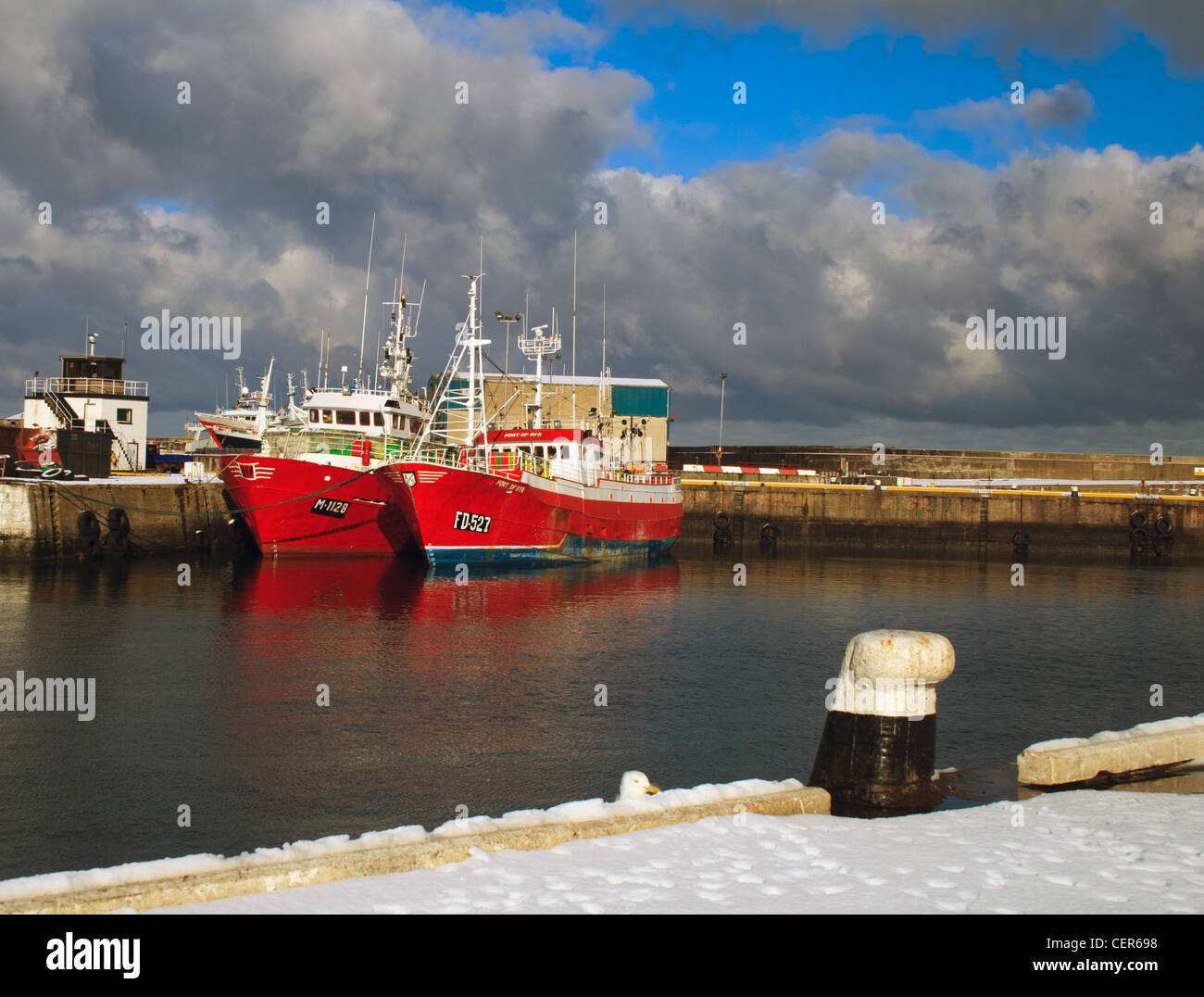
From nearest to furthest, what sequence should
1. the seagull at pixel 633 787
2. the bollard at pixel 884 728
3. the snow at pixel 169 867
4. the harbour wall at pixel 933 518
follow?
the snow at pixel 169 867 < the seagull at pixel 633 787 < the bollard at pixel 884 728 < the harbour wall at pixel 933 518

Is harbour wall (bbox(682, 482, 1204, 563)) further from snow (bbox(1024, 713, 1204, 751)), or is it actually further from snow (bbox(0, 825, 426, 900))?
snow (bbox(0, 825, 426, 900))

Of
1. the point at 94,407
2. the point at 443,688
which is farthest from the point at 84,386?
the point at 443,688

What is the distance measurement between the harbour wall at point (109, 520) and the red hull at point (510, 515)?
351 inches

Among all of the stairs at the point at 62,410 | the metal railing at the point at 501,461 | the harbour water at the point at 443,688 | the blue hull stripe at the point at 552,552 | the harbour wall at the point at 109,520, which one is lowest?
the harbour water at the point at 443,688

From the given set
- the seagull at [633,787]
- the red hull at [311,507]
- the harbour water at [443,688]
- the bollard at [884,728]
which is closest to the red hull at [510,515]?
the red hull at [311,507]

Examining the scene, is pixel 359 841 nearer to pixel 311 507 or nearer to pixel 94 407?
pixel 311 507

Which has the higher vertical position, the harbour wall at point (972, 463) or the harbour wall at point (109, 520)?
the harbour wall at point (972, 463)

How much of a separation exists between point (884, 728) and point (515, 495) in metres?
29.1

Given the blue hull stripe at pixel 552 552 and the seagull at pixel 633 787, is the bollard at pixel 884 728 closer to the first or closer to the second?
the seagull at pixel 633 787

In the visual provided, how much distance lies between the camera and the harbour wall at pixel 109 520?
111ft

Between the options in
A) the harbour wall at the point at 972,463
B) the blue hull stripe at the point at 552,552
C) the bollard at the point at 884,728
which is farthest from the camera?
the harbour wall at the point at 972,463

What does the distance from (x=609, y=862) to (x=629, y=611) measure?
857 inches

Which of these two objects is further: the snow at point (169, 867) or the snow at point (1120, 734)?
the snow at point (1120, 734)
